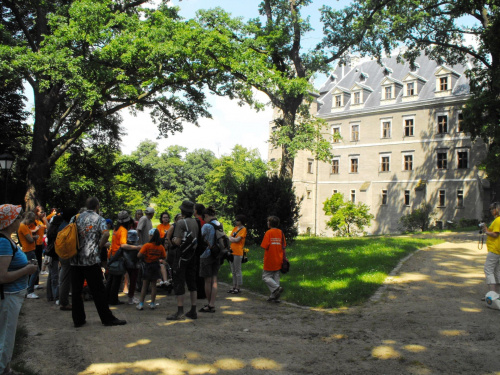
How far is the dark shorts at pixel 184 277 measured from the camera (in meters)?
7.79

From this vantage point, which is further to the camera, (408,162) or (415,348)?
(408,162)

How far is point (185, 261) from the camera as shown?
7.83 meters

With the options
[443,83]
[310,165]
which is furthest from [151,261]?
[310,165]

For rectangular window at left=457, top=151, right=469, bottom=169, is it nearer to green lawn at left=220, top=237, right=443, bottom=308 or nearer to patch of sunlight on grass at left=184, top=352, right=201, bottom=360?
green lawn at left=220, top=237, right=443, bottom=308

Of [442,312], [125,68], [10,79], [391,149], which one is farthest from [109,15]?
[391,149]

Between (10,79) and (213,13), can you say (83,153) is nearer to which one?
(10,79)

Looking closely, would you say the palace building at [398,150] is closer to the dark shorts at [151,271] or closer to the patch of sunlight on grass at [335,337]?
the dark shorts at [151,271]

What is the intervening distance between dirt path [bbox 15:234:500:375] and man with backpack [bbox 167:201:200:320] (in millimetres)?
300

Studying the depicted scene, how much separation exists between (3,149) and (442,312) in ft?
85.4

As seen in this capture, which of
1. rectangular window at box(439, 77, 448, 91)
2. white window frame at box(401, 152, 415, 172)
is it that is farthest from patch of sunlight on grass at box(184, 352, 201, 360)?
rectangular window at box(439, 77, 448, 91)

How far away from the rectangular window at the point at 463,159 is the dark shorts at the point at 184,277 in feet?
137

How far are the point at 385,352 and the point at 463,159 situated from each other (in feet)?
139

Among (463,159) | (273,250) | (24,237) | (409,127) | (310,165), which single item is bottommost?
(273,250)

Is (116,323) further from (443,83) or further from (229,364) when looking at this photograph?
(443,83)
